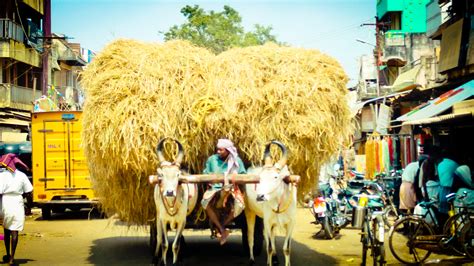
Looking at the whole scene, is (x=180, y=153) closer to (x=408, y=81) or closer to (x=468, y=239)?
(x=468, y=239)

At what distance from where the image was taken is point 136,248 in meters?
12.6

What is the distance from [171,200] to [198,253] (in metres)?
3.36

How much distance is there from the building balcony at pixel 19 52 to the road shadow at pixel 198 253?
1836cm

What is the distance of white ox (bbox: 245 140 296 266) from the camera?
829 cm

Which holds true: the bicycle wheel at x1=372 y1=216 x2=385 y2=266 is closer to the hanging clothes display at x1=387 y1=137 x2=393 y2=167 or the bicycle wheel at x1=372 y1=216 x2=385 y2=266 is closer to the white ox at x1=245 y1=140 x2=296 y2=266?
the white ox at x1=245 y1=140 x2=296 y2=266

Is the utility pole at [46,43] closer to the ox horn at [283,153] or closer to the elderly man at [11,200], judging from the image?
the elderly man at [11,200]

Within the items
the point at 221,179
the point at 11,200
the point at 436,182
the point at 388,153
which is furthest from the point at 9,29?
the point at 221,179

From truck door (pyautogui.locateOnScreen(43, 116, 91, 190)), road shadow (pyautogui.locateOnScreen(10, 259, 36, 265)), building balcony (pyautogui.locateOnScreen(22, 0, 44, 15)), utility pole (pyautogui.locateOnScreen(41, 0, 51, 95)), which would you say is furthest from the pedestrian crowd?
building balcony (pyautogui.locateOnScreen(22, 0, 44, 15))

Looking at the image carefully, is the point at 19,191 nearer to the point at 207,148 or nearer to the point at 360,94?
the point at 207,148

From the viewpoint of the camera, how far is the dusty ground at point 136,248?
1081 cm

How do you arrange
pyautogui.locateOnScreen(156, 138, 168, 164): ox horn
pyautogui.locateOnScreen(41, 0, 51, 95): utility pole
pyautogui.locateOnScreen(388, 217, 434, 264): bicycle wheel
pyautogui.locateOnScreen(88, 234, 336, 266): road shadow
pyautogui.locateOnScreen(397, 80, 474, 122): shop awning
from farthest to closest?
1. pyautogui.locateOnScreen(41, 0, 51, 95): utility pole
2. pyautogui.locateOnScreen(397, 80, 474, 122): shop awning
3. pyautogui.locateOnScreen(88, 234, 336, 266): road shadow
4. pyautogui.locateOnScreen(388, 217, 434, 264): bicycle wheel
5. pyautogui.locateOnScreen(156, 138, 168, 164): ox horn

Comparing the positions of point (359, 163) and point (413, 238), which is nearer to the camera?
point (413, 238)

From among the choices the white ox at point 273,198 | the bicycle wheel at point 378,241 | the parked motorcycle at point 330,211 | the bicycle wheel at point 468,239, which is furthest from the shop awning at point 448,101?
the white ox at point 273,198

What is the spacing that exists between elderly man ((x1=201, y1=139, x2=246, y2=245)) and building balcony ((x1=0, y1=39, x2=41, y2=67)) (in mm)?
23268
